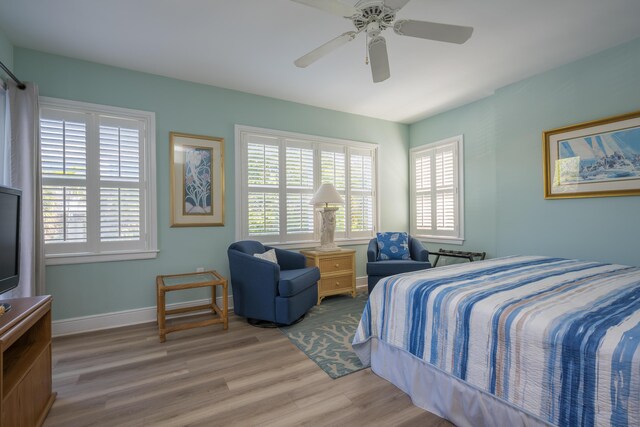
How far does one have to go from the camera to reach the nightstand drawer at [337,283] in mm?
3973

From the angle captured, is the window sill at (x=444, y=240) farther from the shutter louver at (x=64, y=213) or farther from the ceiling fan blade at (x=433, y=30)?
the shutter louver at (x=64, y=213)

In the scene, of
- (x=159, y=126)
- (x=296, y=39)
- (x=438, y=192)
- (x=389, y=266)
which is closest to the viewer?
(x=296, y=39)

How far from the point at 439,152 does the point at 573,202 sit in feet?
6.35

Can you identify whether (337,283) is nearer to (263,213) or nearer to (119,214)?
(263,213)

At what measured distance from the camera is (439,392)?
1729mm

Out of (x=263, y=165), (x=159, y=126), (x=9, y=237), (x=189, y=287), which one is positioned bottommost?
(x=189, y=287)

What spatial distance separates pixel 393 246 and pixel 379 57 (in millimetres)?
2632

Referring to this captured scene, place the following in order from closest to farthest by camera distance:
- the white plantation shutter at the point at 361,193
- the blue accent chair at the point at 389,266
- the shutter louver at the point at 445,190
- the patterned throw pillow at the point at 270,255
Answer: the patterned throw pillow at the point at 270,255
the blue accent chair at the point at 389,266
the shutter louver at the point at 445,190
the white plantation shutter at the point at 361,193

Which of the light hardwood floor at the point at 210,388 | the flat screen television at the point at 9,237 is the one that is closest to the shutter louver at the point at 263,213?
the light hardwood floor at the point at 210,388

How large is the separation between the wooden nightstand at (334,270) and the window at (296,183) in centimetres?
47

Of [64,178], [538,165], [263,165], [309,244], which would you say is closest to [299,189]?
[263,165]

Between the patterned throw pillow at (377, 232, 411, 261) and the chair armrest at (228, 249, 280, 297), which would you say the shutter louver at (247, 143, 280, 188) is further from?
the patterned throw pillow at (377, 232, 411, 261)

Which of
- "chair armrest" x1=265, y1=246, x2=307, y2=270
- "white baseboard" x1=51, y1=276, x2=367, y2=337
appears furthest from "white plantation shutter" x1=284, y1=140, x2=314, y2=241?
"white baseboard" x1=51, y1=276, x2=367, y2=337

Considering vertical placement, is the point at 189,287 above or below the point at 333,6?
below
